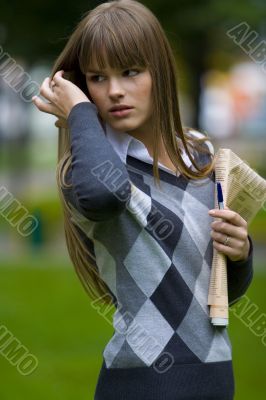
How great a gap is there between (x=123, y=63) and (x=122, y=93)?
87 millimetres

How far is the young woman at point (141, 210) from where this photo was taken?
7.70ft

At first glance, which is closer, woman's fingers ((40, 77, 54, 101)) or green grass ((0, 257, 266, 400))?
woman's fingers ((40, 77, 54, 101))

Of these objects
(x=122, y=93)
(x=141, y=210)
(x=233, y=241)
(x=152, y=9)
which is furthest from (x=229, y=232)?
(x=152, y=9)

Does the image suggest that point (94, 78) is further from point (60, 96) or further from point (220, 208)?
point (220, 208)

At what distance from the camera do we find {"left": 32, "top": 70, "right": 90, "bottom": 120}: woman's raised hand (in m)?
2.48

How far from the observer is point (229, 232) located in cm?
245

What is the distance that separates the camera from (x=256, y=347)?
611cm

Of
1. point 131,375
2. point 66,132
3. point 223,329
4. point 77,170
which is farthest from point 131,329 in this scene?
point 66,132

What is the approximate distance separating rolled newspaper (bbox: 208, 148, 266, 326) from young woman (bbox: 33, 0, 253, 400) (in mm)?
35

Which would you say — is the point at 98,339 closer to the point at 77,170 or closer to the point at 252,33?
the point at 77,170

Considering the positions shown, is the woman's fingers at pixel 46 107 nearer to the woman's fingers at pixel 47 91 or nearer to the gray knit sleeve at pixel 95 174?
the woman's fingers at pixel 47 91

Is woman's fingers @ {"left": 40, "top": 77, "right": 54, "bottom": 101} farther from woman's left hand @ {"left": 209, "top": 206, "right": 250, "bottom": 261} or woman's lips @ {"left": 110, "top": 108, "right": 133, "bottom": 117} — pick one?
woman's left hand @ {"left": 209, "top": 206, "right": 250, "bottom": 261}

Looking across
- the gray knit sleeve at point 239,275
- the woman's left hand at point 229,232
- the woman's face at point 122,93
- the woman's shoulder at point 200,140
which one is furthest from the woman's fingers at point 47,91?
the gray knit sleeve at point 239,275

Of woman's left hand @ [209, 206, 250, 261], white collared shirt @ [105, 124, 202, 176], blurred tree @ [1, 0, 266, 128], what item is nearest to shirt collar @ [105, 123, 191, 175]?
white collared shirt @ [105, 124, 202, 176]
